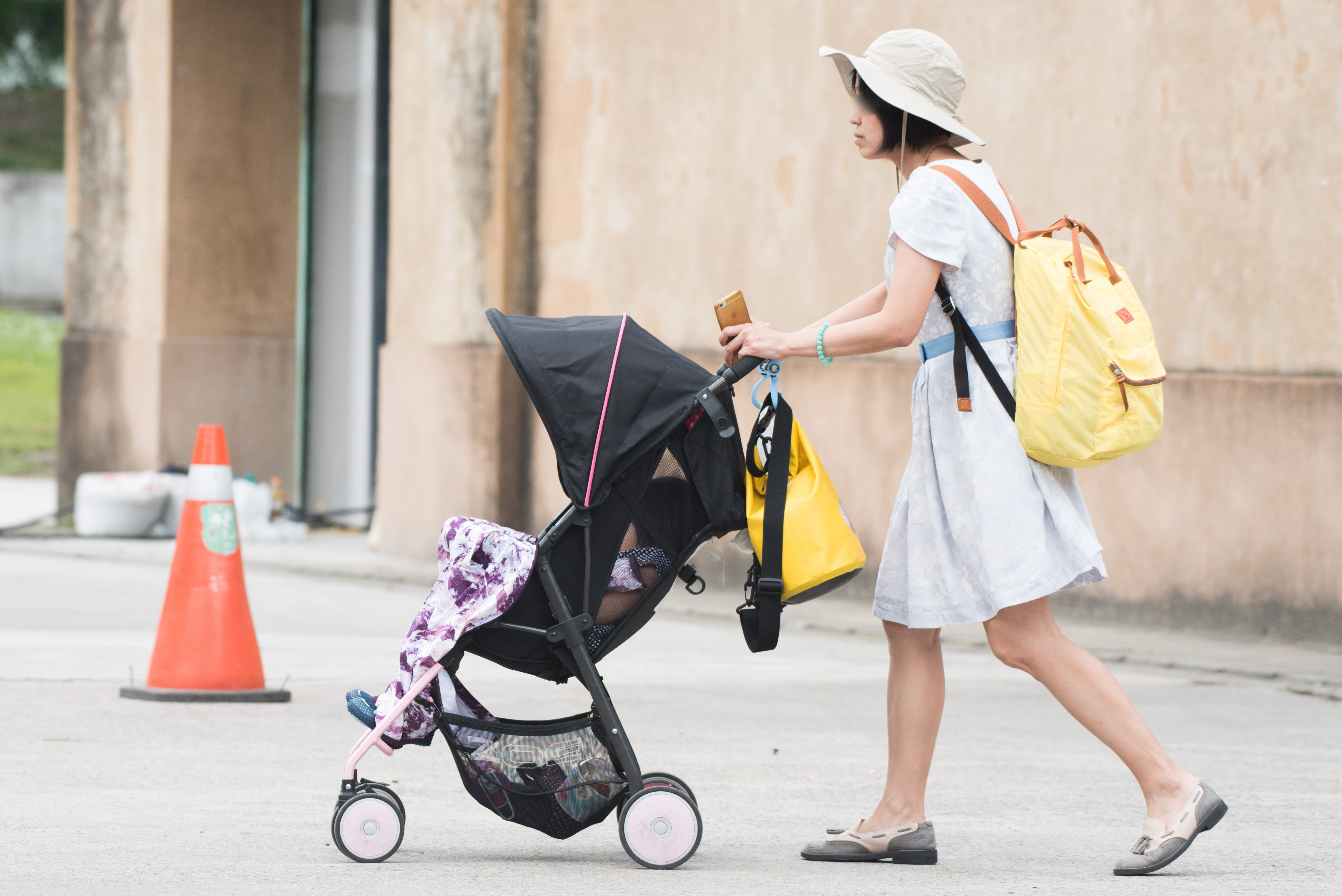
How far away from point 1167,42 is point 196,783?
18.8ft

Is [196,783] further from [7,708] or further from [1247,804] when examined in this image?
[1247,804]

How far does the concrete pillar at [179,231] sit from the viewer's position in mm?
12969

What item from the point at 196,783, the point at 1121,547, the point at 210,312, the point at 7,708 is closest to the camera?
the point at 196,783

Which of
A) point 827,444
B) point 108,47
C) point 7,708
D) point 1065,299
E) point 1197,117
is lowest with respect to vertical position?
point 7,708

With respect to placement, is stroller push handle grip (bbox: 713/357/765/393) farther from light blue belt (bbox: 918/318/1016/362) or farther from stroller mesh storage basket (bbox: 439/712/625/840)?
stroller mesh storage basket (bbox: 439/712/625/840)

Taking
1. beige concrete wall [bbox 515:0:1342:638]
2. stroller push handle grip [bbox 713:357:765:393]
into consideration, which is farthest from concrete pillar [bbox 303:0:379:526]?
stroller push handle grip [bbox 713:357:765:393]

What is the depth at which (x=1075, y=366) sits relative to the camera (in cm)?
398

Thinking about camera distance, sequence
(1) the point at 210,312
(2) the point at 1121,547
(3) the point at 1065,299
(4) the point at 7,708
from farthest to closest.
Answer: (1) the point at 210,312 → (2) the point at 1121,547 → (4) the point at 7,708 → (3) the point at 1065,299

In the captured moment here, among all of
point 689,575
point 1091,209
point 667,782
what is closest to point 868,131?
point 689,575

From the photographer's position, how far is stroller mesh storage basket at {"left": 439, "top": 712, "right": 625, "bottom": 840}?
4156 mm

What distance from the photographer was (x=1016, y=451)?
4082 mm

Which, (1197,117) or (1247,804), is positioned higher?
(1197,117)

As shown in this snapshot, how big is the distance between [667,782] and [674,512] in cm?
60

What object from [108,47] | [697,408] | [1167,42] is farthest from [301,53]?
[697,408]
